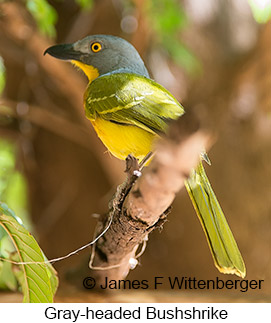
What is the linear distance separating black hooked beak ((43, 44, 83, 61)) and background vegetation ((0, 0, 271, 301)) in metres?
1.39

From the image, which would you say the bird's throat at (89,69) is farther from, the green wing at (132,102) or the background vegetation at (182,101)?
the background vegetation at (182,101)

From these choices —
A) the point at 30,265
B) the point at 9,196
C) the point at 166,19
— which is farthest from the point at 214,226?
the point at 9,196

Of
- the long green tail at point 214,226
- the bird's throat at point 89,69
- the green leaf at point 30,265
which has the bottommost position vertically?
the green leaf at point 30,265

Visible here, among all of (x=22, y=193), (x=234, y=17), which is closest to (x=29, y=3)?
(x=234, y=17)

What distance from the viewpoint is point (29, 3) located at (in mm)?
2246

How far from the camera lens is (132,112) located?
1735 mm

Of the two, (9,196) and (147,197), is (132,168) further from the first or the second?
(9,196)

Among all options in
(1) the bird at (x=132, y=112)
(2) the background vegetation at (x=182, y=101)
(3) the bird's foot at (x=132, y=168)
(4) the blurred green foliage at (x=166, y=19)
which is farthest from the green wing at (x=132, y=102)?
(2) the background vegetation at (x=182, y=101)

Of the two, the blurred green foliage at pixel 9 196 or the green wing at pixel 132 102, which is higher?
the green wing at pixel 132 102

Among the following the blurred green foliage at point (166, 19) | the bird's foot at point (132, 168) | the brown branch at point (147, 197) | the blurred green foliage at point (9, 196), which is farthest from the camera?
the blurred green foliage at point (166, 19)

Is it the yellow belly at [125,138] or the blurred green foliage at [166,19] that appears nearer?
the yellow belly at [125,138]

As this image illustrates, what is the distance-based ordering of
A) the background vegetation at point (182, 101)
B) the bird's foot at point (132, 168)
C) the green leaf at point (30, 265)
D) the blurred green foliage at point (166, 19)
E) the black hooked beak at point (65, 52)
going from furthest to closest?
1. the background vegetation at point (182, 101)
2. the blurred green foliage at point (166, 19)
3. the black hooked beak at point (65, 52)
4. the green leaf at point (30, 265)
5. the bird's foot at point (132, 168)

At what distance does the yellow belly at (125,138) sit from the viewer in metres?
1.69

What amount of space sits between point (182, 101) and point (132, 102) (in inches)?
81.5
